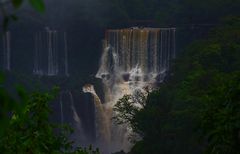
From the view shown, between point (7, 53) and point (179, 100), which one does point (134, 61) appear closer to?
point (7, 53)

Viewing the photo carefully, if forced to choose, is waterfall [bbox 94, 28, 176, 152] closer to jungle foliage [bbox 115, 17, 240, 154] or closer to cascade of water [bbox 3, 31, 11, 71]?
jungle foliage [bbox 115, 17, 240, 154]

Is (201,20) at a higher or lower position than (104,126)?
higher

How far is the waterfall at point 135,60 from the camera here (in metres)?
36.9

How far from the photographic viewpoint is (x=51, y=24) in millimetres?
41000

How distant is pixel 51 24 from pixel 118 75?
6.87 metres

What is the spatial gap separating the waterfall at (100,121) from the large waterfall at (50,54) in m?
4.79

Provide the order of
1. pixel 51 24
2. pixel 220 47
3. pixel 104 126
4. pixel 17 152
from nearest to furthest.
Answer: pixel 17 152 → pixel 220 47 → pixel 104 126 → pixel 51 24

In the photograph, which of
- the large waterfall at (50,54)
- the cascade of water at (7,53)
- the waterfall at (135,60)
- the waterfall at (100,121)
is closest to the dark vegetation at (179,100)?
the waterfall at (135,60)

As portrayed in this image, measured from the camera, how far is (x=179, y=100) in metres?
23.4

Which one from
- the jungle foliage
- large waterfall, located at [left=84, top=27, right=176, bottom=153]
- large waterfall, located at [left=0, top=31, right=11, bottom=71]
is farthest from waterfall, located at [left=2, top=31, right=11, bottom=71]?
the jungle foliage

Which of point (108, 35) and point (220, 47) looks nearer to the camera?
point (220, 47)

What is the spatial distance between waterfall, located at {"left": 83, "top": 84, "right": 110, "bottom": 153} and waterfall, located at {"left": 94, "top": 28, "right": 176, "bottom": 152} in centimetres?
67

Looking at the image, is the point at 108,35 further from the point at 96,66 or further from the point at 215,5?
the point at 215,5

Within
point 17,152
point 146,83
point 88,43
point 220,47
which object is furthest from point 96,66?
point 17,152
